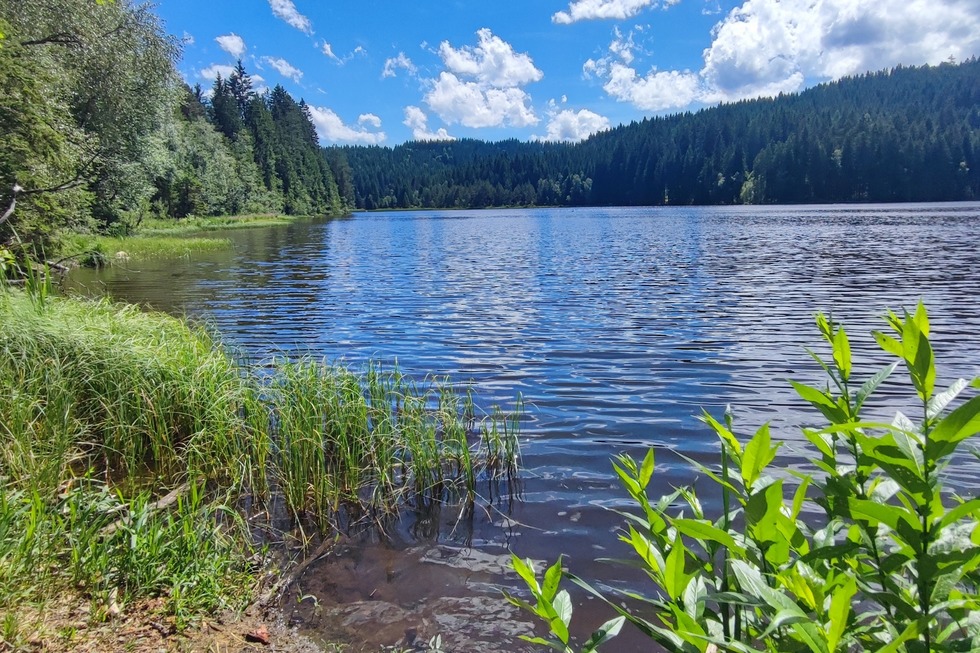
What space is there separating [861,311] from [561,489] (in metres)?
13.1

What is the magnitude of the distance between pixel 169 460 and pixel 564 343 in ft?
29.1

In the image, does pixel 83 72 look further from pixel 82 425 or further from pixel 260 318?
pixel 82 425

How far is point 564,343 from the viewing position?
45.1 feet

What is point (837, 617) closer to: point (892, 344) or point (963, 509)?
point (963, 509)

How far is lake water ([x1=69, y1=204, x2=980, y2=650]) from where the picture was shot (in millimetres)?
5336

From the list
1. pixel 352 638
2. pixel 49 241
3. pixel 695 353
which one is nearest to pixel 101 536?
pixel 352 638

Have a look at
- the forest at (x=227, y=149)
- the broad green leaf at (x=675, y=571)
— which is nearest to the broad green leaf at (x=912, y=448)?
the broad green leaf at (x=675, y=571)

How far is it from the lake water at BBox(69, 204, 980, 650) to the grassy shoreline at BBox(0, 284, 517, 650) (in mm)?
725

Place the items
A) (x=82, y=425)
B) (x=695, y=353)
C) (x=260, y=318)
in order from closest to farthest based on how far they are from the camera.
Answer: (x=82, y=425)
(x=695, y=353)
(x=260, y=318)

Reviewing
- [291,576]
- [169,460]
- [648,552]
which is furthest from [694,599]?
[169,460]

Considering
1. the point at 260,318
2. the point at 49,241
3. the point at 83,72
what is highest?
the point at 83,72

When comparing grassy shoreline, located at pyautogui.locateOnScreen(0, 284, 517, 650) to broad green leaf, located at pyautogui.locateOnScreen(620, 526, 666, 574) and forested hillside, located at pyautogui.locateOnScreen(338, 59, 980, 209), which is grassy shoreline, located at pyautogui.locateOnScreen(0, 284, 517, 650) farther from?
forested hillside, located at pyautogui.locateOnScreen(338, 59, 980, 209)

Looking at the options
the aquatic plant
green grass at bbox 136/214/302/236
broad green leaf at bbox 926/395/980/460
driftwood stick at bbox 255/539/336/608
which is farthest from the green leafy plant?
green grass at bbox 136/214/302/236

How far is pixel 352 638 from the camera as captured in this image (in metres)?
4.38
